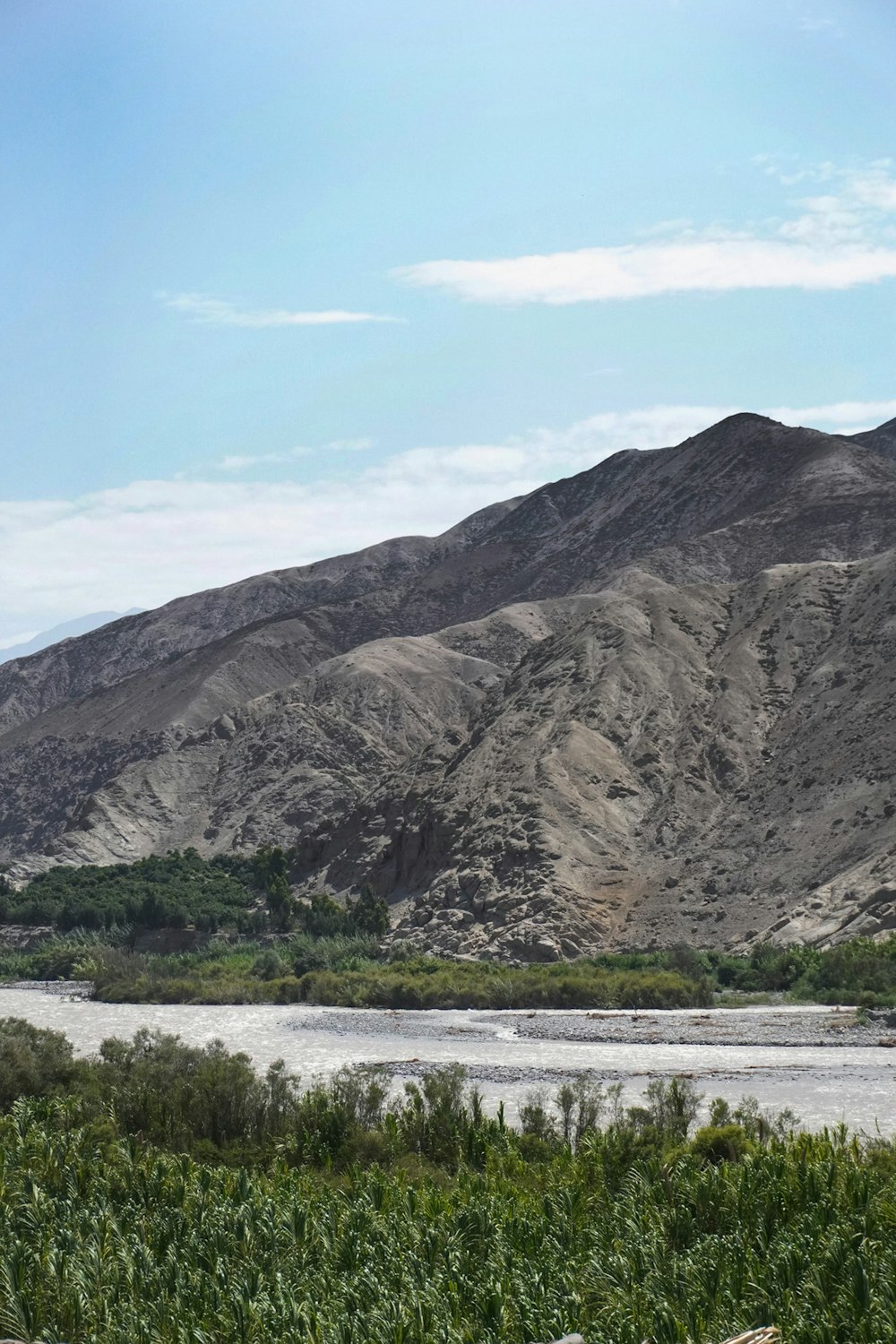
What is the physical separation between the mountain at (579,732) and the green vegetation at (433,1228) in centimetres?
3365

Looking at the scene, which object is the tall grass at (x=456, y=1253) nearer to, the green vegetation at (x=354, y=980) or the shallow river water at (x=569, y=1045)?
the shallow river water at (x=569, y=1045)

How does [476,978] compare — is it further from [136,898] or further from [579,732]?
[136,898]

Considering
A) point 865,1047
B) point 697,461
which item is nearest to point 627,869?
point 865,1047

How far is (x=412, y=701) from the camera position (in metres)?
108

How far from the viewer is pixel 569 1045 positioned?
45.1 m

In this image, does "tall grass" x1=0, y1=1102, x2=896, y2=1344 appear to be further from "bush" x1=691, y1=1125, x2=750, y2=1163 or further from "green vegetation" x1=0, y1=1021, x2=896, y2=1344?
"bush" x1=691, y1=1125, x2=750, y2=1163

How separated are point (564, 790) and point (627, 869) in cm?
564

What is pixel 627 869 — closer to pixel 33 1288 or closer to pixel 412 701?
pixel 412 701

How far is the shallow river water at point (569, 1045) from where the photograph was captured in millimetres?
34781

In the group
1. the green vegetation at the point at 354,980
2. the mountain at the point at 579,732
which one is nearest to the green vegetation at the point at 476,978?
the green vegetation at the point at 354,980

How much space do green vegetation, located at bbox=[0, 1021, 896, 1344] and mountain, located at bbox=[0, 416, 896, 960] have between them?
3365cm

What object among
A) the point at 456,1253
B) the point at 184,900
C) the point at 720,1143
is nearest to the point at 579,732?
the point at 184,900

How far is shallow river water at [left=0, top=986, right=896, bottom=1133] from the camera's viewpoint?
34.8m

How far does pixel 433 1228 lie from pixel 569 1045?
2839 centimetres
